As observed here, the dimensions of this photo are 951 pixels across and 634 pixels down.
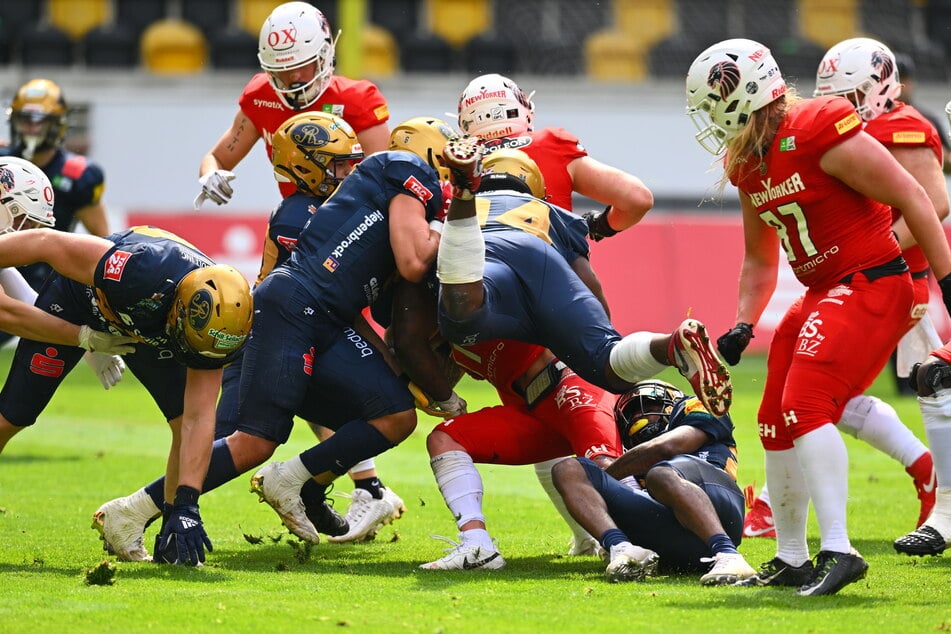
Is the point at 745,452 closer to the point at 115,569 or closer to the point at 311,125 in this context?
the point at 311,125

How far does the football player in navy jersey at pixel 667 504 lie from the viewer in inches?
203

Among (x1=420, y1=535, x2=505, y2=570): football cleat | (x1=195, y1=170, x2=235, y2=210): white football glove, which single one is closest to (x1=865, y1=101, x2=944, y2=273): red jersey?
(x1=420, y1=535, x2=505, y2=570): football cleat

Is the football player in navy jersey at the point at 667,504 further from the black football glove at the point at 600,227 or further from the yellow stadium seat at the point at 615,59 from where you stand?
the yellow stadium seat at the point at 615,59

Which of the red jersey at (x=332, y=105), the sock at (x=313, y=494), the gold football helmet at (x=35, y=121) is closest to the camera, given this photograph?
the sock at (x=313, y=494)

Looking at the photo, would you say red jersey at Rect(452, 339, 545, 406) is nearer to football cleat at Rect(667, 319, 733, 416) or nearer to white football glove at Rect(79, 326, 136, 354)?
football cleat at Rect(667, 319, 733, 416)

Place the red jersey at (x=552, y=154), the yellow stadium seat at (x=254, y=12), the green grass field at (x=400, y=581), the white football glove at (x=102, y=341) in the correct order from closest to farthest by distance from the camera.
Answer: the green grass field at (x=400, y=581) → the white football glove at (x=102, y=341) → the red jersey at (x=552, y=154) → the yellow stadium seat at (x=254, y=12)

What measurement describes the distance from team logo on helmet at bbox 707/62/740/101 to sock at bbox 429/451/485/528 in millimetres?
1725

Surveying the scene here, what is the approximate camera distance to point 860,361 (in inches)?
194

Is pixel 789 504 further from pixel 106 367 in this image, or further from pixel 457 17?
pixel 457 17

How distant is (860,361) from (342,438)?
2080 mm

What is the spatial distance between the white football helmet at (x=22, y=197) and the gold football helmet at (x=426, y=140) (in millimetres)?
1526

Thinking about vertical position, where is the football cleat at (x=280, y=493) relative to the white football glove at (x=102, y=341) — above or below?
below

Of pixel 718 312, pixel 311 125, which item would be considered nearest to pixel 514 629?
pixel 311 125

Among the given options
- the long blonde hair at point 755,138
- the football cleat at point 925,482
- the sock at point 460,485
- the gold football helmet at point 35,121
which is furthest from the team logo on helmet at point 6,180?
the football cleat at point 925,482
